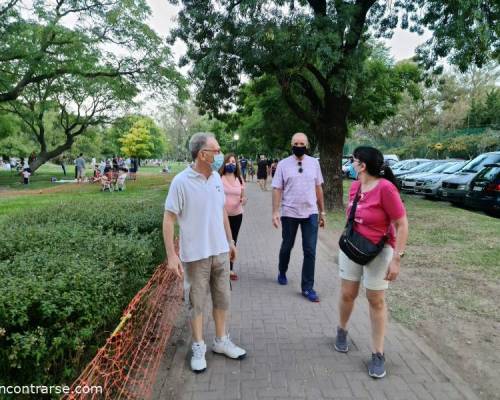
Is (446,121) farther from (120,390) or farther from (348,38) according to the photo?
(120,390)

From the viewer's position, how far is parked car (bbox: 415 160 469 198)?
16484 mm

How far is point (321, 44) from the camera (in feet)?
29.7

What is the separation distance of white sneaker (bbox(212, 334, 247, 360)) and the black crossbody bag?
4.26ft

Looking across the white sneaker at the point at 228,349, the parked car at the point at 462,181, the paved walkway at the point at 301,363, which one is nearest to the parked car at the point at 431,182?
the parked car at the point at 462,181

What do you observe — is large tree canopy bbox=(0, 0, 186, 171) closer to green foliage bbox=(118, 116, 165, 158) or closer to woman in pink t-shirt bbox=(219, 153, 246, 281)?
woman in pink t-shirt bbox=(219, 153, 246, 281)

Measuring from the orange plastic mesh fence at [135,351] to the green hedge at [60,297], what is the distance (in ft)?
0.53

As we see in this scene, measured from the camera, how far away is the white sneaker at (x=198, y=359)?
3268 millimetres

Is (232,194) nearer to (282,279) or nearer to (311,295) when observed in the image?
(282,279)

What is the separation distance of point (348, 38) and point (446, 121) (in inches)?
1710

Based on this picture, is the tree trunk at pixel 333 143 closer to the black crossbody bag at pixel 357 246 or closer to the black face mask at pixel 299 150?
the black face mask at pixel 299 150

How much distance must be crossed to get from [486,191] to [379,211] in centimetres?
1113

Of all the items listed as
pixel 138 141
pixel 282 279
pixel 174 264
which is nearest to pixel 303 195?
pixel 282 279

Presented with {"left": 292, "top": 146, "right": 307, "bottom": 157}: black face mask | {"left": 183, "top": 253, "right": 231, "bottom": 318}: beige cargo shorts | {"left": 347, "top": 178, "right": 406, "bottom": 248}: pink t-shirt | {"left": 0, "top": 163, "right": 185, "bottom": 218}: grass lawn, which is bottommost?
{"left": 0, "top": 163, "right": 185, "bottom": 218}: grass lawn

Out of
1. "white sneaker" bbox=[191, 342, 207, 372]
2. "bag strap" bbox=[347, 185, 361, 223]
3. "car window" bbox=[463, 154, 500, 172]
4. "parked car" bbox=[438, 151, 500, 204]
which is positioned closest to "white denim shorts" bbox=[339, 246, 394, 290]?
"bag strap" bbox=[347, 185, 361, 223]
